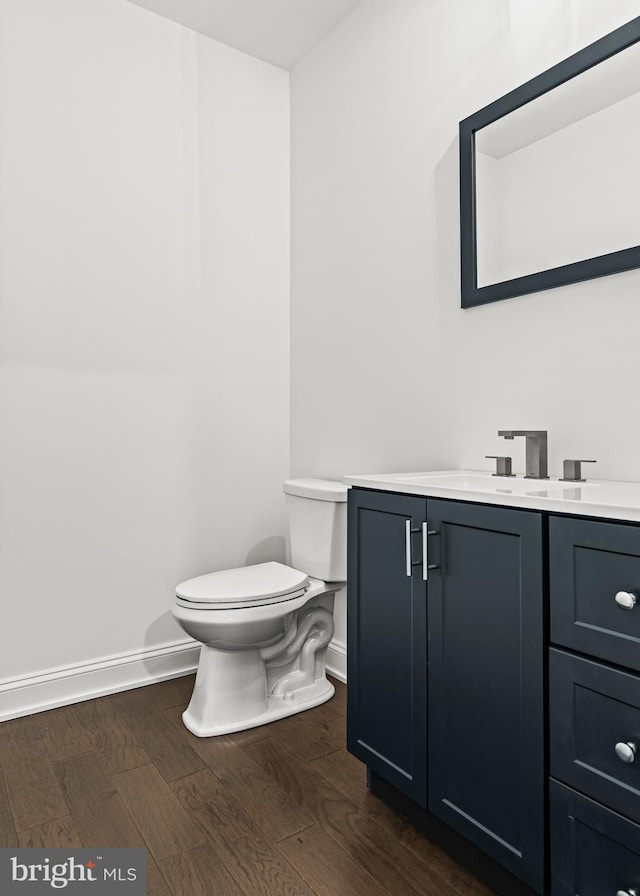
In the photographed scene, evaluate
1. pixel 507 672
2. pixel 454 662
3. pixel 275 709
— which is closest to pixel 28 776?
pixel 275 709

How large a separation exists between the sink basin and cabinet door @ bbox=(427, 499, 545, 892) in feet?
0.28

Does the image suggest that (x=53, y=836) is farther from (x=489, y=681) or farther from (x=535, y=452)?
(x=535, y=452)

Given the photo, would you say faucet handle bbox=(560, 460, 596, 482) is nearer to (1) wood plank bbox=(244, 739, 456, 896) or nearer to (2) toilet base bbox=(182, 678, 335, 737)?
(1) wood plank bbox=(244, 739, 456, 896)

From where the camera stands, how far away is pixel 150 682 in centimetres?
226

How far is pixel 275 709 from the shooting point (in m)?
2.00

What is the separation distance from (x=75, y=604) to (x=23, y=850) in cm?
88

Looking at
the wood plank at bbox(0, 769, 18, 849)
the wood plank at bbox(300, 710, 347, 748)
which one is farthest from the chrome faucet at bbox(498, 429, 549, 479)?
the wood plank at bbox(0, 769, 18, 849)

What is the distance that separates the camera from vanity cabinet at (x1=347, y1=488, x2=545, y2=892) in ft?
3.57

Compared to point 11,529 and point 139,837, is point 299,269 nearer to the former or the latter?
point 11,529

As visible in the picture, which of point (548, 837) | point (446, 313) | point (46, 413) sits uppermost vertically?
point (446, 313)

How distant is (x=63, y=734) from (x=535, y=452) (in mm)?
1678

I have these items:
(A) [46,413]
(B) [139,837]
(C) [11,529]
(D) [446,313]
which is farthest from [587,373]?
(C) [11,529]

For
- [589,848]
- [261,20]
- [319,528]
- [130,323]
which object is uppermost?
[261,20]

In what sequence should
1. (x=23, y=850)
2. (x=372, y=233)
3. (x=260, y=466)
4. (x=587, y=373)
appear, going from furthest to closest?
(x=260, y=466)
(x=372, y=233)
(x=587, y=373)
(x=23, y=850)
